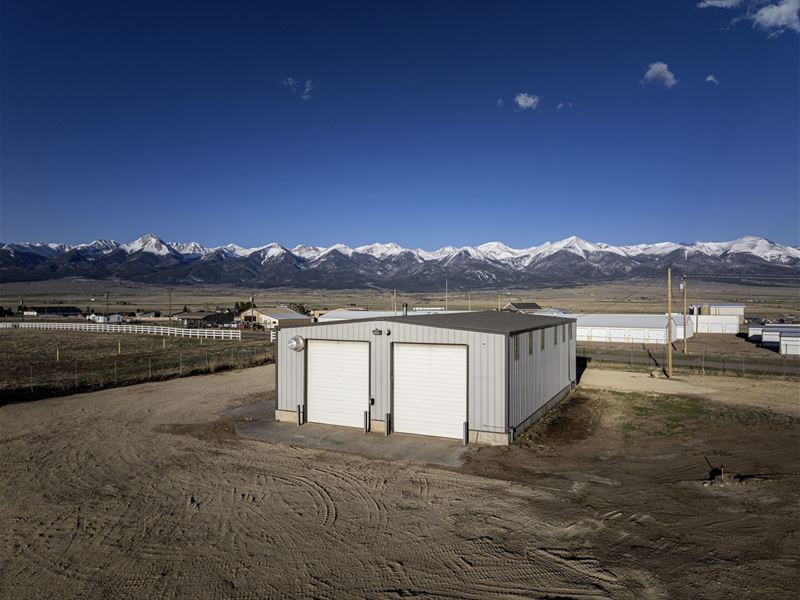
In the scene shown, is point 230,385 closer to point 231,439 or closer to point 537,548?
point 231,439

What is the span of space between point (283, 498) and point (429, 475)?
3356mm

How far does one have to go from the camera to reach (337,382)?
16.5 meters

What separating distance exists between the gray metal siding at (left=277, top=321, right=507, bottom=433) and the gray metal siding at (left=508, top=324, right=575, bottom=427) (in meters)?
0.41

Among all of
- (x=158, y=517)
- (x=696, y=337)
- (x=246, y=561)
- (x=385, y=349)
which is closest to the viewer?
(x=246, y=561)

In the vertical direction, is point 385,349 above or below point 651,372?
above

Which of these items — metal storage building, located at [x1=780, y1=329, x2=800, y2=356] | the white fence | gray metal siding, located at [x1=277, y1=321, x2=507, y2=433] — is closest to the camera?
gray metal siding, located at [x1=277, y1=321, x2=507, y2=433]

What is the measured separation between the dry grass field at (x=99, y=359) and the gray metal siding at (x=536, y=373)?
1872 cm

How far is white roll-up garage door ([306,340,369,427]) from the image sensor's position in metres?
16.2

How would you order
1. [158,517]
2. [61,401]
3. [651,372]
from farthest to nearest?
[651,372]
[61,401]
[158,517]

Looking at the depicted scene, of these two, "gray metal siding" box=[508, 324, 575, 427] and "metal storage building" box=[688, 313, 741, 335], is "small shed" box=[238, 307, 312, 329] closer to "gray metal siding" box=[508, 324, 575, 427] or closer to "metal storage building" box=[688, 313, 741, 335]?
"gray metal siding" box=[508, 324, 575, 427]

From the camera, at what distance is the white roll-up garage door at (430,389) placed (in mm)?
14898

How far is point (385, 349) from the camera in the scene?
15680mm

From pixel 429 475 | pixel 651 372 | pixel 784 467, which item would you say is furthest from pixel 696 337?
pixel 429 475

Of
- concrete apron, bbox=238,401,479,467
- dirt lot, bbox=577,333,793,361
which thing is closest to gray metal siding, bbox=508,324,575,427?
concrete apron, bbox=238,401,479,467
